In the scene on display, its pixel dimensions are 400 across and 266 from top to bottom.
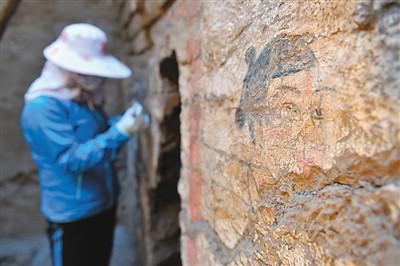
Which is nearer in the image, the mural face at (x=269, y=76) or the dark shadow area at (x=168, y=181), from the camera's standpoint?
the mural face at (x=269, y=76)

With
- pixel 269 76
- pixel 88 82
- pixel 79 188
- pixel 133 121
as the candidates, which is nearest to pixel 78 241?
pixel 79 188

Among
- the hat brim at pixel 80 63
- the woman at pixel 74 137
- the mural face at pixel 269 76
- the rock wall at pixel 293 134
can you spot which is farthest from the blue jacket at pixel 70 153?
the mural face at pixel 269 76

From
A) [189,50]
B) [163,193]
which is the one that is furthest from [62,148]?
[189,50]

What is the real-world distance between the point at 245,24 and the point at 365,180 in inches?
13.3

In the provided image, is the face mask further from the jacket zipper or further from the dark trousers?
the dark trousers

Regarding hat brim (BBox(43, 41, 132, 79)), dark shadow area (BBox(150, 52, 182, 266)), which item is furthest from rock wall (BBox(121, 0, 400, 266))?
hat brim (BBox(43, 41, 132, 79))

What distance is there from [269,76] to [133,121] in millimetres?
1067

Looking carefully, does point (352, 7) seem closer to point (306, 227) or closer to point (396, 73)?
point (396, 73)

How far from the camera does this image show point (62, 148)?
4.68 feet

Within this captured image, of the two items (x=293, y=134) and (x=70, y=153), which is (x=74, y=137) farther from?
(x=293, y=134)

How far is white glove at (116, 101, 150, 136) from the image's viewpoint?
152 cm

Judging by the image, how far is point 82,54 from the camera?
5.10 feet

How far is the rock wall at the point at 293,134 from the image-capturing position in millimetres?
350

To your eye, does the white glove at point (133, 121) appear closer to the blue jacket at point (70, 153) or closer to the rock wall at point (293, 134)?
the blue jacket at point (70, 153)
